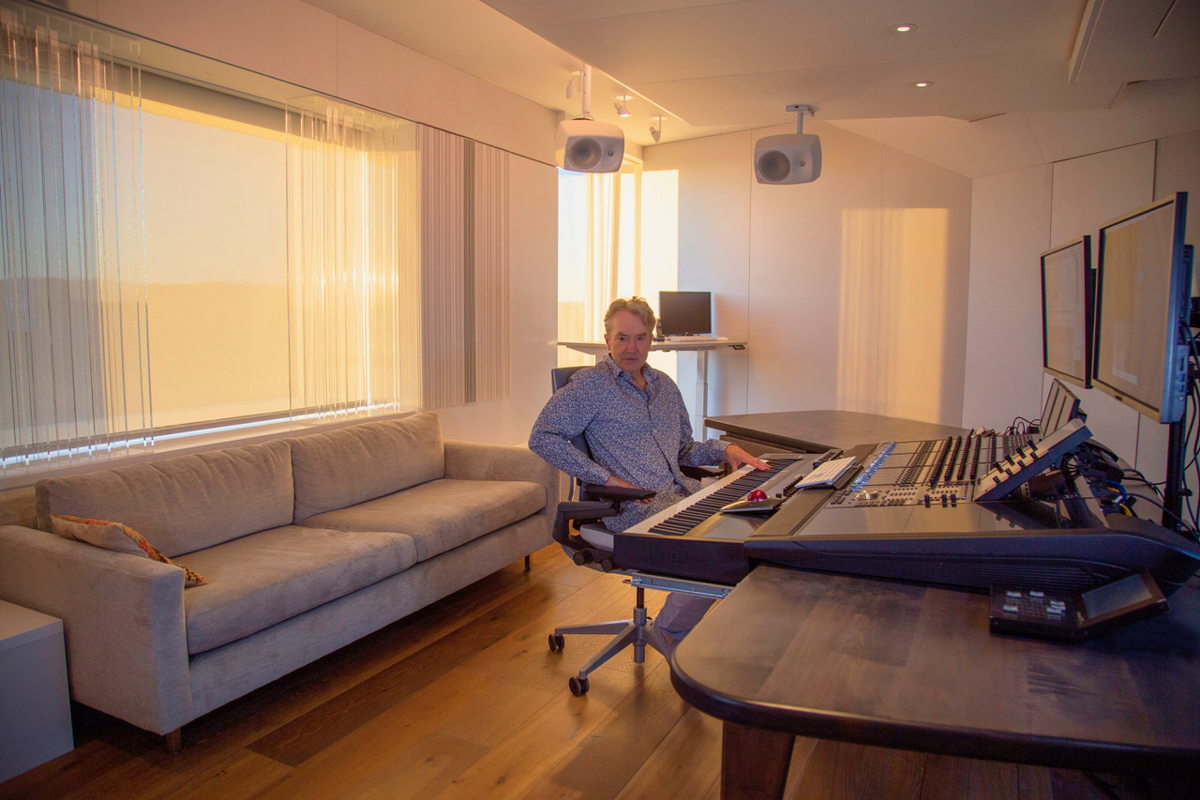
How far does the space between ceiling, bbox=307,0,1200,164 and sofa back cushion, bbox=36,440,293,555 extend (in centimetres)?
213

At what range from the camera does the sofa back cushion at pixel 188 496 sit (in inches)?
114

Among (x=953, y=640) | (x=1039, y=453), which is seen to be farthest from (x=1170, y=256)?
(x=953, y=640)

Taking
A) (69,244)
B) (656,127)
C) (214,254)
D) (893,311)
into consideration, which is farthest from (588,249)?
(69,244)

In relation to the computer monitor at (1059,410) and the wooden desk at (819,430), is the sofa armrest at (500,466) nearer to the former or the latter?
the wooden desk at (819,430)

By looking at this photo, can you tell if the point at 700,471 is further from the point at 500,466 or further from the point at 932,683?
the point at 932,683

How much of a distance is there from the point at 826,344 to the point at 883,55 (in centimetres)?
398

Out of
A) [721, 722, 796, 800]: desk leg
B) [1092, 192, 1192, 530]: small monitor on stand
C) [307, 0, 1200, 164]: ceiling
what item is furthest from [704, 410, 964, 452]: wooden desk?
[721, 722, 796, 800]: desk leg

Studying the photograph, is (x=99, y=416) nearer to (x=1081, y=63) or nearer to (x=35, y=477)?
(x=35, y=477)

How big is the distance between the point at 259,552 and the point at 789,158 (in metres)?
3.16

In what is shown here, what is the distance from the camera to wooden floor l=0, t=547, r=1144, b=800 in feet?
7.52

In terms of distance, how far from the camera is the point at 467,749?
254 centimetres

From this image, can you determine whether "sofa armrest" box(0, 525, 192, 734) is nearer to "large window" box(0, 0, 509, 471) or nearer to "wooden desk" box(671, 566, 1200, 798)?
"large window" box(0, 0, 509, 471)

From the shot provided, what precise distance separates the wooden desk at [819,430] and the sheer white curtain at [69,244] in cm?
255

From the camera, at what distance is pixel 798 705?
96 cm
